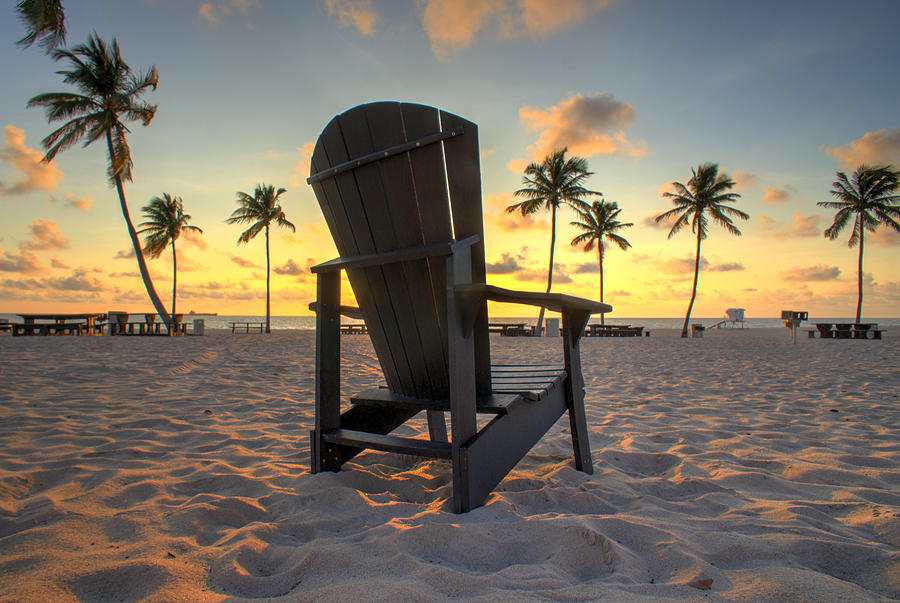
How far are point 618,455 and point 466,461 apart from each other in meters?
1.19

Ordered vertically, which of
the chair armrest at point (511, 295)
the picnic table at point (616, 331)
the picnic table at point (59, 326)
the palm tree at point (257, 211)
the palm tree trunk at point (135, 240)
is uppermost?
the palm tree at point (257, 211)

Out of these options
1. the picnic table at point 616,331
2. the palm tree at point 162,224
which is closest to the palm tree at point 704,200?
the picnic table at point 616,331

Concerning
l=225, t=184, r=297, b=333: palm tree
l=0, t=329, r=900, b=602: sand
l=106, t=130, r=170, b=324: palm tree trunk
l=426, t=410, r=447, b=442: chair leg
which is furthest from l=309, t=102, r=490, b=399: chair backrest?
l=225, t=184, r=297, b=333: palm tree

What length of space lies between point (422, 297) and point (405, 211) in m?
0.34

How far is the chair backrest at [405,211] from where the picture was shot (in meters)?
1.42

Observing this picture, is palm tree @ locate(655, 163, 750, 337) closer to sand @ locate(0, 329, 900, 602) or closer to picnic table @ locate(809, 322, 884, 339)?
picnic table @ locate(809, 322, 884, 339)

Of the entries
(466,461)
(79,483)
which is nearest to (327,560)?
(466,461)

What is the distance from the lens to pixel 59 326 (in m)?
14.7

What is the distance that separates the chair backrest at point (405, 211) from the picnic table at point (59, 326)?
18.0 meters

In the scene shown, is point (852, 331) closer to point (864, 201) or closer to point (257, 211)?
point (864, 201)

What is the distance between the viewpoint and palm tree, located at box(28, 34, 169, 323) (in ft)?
46.1

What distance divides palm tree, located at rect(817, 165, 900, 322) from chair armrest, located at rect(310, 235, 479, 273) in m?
28.8

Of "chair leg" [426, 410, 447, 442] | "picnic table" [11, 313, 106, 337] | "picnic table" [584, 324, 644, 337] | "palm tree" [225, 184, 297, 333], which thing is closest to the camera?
"chair leg" [426, 410, 447, 442]

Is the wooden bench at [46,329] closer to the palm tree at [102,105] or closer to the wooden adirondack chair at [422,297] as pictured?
the palm tree at [102,105]
